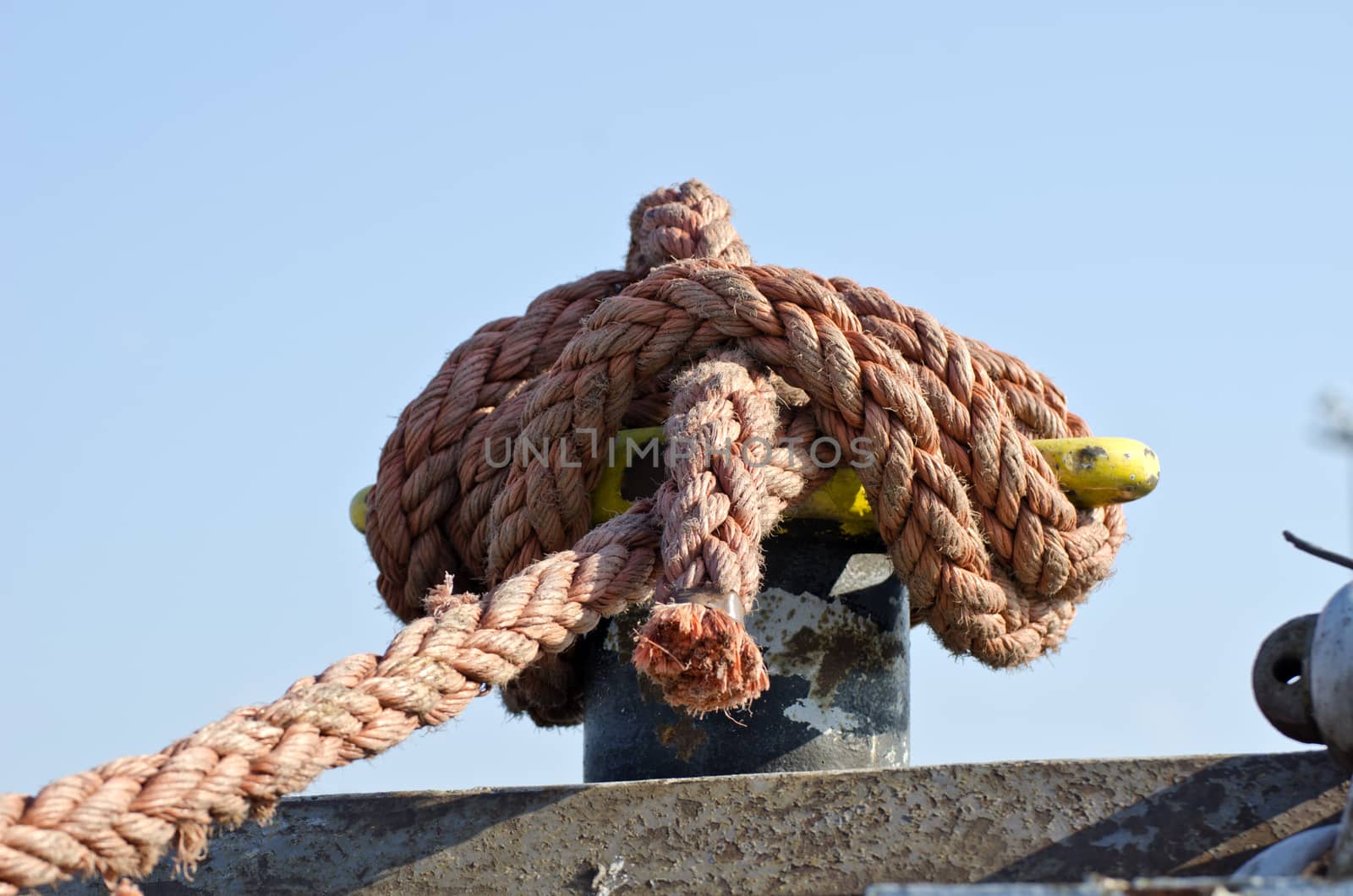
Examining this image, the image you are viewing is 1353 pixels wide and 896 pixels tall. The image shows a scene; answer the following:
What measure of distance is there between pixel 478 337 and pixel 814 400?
704 mm

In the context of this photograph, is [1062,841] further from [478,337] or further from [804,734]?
[478,337]

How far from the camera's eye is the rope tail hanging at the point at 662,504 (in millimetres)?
1869

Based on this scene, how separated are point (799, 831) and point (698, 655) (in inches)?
10.1

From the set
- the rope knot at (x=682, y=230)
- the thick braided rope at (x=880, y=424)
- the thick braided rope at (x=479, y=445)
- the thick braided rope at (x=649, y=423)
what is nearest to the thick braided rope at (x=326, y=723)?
the thick braided rope at (x=880, y=424)

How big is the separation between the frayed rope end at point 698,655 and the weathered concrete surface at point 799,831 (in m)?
0.13

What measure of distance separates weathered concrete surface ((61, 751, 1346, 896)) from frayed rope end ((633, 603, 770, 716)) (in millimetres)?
132

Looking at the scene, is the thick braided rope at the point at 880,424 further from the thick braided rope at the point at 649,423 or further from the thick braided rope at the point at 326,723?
the thick braided rope at the point at 326,723

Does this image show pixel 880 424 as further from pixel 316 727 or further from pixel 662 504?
Result: pixel 316 727

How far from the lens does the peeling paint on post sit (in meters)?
2.49

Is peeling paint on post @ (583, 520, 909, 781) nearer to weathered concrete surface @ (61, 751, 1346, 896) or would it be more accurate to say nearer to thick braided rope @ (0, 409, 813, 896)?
thick braided rope @ (0, 409, 813, 896)

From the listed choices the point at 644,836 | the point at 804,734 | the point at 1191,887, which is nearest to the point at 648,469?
the point at 804,734

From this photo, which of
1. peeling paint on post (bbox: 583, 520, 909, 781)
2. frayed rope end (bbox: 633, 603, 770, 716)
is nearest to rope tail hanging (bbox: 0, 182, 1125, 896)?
frayed rope end (bbox: 633, 603, 770, 716)

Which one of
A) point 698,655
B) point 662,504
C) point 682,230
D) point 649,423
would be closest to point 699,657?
point 698,655

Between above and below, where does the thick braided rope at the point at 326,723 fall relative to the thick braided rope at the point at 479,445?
below
